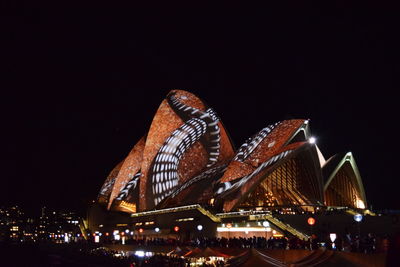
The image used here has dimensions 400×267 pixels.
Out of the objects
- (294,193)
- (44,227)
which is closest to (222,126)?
(294,193)

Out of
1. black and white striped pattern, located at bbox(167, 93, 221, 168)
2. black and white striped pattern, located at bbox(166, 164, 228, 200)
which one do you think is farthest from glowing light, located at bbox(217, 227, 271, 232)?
black and white striped pattern, located at bbox(167, 93, 221, 168)

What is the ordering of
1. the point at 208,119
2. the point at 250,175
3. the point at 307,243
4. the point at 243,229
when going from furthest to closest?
the point at 208,119 < the point at 250,175 < the point at 243,229 < the point at 307,243

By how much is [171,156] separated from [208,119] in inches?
180

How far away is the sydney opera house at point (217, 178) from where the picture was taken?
2795 cm

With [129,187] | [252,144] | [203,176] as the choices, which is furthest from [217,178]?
[129,187]

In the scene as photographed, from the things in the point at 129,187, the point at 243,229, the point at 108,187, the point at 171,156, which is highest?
the point at 171,156

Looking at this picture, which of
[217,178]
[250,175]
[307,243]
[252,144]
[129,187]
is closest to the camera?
[307,243]

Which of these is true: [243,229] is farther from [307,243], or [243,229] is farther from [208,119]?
[208,119]

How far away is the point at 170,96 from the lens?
39125 mm

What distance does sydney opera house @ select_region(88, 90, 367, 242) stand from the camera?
91.7 ft

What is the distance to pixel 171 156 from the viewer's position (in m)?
38.3

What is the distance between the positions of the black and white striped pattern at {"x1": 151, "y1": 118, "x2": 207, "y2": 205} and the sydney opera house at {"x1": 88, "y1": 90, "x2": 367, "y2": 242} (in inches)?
3.4

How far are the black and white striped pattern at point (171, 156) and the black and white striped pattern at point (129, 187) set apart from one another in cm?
510

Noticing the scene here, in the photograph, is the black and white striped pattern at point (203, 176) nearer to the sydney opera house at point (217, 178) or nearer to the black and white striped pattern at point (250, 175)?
the sydney opera house at point (217, 178)
